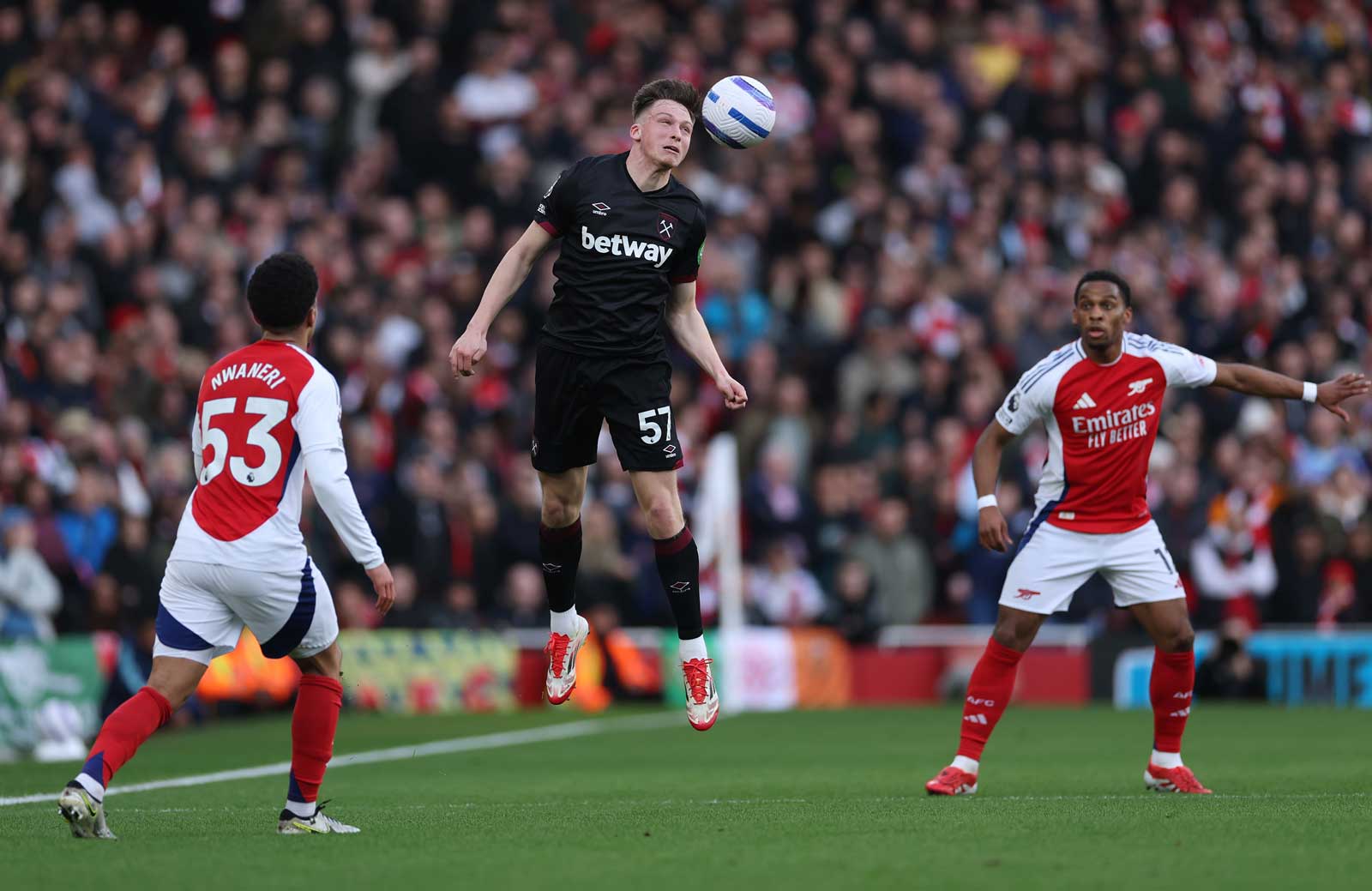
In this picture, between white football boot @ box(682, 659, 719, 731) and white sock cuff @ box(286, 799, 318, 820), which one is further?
white football boot @ box(682, 659, 719, 731)

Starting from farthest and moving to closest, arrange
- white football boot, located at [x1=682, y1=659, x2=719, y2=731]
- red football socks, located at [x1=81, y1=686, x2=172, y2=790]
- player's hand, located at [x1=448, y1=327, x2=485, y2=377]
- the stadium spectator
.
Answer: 1. the stadium spectator
2. white football boot, located at [x1=682, y1=659, x2=719, y2=731]
3. player's hand, located at [x1=448, y1=327, x2=485, y2=377]
4. red football socks, located at [x1=81, y1=686, x2=172, y2=790]

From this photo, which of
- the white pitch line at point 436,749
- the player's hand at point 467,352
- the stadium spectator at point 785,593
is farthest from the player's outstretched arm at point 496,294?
the stadium spectator at point 785,593

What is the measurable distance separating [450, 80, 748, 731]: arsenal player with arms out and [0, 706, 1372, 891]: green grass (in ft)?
4.09

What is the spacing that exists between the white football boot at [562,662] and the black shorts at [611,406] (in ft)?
3.31

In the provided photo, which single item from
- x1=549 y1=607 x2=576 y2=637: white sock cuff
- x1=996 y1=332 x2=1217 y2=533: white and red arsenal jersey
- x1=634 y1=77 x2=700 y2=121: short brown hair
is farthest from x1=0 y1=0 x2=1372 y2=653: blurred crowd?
x1=996 y1=332 x2=1217 y2=533: white and red arsenal jersey

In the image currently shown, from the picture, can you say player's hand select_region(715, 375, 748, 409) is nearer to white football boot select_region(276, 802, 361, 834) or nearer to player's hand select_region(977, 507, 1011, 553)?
player's hand select_region(977, 507, 1011, 553)

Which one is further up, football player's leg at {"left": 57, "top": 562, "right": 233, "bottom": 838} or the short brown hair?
the short brown hair

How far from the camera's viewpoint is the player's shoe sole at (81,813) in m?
7.51

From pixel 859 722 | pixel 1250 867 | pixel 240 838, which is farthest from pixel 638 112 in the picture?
pixel 859 722

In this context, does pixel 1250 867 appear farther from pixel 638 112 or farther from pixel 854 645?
pixel 854 645

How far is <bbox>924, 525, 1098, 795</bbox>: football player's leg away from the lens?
984 centimetres

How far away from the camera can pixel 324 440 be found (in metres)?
7.68

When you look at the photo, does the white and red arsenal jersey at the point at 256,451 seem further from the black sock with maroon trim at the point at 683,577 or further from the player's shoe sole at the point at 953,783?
the player's shoe sole at the point at 953,783

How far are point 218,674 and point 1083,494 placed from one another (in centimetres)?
974
